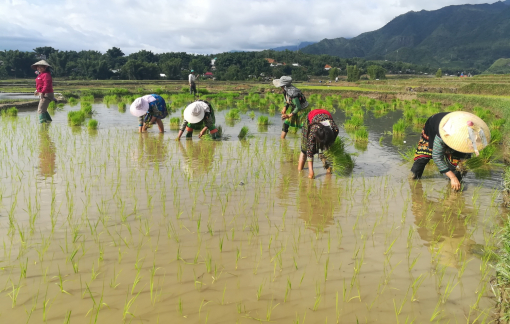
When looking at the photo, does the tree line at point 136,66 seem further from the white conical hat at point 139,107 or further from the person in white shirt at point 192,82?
the white conical hat at point 139,107

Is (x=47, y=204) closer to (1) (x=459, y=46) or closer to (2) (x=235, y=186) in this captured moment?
(2) (x=235, y=186)

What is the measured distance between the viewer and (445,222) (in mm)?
3127

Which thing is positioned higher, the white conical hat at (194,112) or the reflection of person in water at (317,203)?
the white conical hat at (194,112)

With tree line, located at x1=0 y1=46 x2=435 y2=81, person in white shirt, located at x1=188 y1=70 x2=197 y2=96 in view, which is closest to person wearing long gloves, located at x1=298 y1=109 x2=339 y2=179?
person in white shirt, located at x1=188 y1=70 x2=197 y2=96

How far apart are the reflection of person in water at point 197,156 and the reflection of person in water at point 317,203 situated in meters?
1.37

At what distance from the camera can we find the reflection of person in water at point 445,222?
Result: 263 centimetres

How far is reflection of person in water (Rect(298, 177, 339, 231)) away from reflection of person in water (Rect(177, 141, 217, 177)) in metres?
1.37

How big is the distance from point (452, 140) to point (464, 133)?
0.40 ft

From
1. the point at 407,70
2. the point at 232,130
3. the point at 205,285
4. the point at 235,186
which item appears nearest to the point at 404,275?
the point at 205,285

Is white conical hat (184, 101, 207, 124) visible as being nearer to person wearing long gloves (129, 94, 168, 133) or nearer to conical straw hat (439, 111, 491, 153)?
person wearing long gloves (129, 94, 168, 133)

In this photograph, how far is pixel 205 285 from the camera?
210 centimetres

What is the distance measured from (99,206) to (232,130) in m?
5.16

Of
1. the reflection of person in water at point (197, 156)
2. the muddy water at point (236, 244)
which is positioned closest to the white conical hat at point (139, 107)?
the reflection of person in water at point (197, 156)

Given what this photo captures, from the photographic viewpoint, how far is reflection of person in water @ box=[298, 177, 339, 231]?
3086mm
